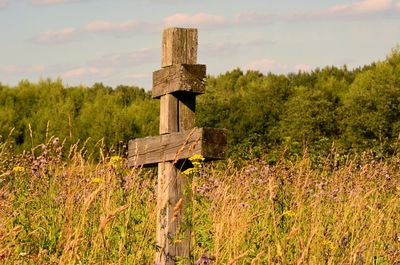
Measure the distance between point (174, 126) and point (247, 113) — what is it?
2493cm

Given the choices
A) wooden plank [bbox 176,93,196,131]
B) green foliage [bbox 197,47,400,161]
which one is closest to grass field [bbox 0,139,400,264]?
wooden plank [bbox 176,93,196,131]

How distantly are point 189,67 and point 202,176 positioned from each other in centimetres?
315

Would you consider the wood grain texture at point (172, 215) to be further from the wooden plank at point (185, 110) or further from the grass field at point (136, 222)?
the wooden plank at point (185, 110)

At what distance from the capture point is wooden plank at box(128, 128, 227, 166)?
4.73 metres

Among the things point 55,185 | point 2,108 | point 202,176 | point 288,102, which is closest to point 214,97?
point 288,102

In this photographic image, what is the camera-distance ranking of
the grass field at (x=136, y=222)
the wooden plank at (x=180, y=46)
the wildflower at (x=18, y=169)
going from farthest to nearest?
the wildflower at (x=18, y=169) < the wooden plank at (x=180, y=46) < the grass field at (x=136, y=222)

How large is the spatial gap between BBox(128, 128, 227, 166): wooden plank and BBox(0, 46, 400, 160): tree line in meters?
20.4

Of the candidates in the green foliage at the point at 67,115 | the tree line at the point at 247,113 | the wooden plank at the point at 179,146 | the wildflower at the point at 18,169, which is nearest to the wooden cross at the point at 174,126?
the wooden plank at the point at 179,146

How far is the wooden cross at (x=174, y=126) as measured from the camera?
5141mm

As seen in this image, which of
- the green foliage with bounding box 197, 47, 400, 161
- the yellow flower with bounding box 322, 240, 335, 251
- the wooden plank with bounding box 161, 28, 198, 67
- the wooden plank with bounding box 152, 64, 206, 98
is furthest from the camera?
the green foliage with bounding box 197, 47, 400, 161

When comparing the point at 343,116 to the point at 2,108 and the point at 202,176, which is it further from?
the point at 202,176

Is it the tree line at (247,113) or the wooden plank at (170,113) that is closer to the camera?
the wooden plank at (170,113)

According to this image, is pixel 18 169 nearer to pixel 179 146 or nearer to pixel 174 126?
pixel 174 126

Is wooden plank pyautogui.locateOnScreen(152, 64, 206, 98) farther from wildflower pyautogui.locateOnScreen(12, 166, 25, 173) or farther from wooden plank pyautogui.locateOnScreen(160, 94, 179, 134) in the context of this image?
wildflower pyautogui.locateOnScreen(12, 166, 25, 173)
